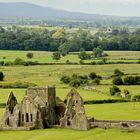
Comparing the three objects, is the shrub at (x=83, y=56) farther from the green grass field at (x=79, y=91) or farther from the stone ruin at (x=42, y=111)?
the stone ruin at (x=42, y=111)

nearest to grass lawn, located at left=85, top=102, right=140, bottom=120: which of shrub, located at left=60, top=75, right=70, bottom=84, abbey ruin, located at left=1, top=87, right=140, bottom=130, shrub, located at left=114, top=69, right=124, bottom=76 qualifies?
abbey ruin, located at left=1, top=87, right=140, bottom=130

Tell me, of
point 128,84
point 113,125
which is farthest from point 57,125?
point 128,84

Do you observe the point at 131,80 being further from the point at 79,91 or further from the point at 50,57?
the point at 50,57

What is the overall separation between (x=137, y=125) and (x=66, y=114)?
9100mm

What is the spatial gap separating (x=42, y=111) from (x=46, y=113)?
1.98 ft

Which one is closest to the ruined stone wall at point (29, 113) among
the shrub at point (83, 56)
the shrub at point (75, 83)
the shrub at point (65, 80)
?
the shrub at point (75, 83)

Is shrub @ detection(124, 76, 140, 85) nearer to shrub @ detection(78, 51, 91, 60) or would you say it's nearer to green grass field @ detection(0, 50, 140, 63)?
green grass field @ detection(0, 50, 140, 63)

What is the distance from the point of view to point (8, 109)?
229ft

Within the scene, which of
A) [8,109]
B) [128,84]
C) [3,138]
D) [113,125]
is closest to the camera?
[3,138]

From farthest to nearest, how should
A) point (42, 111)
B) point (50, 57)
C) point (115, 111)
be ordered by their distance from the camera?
point (50, 57)
point (115, 111)
point (42, 111)

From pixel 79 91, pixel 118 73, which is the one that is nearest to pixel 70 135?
pixel 79 91

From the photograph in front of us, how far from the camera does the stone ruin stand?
6681 centimetres

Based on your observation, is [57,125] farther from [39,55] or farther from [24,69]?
[39,55]

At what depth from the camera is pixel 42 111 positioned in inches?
2697
